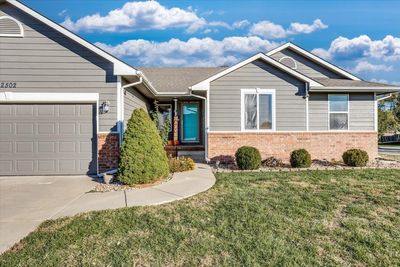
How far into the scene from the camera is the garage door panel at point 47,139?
905cm

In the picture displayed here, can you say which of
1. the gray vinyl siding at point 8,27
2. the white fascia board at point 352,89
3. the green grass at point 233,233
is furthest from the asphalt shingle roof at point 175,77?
the green grass at point 233,233

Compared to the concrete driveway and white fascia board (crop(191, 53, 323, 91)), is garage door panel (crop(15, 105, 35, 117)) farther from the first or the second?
white fascia board (crop(191, 53, 323, 91))

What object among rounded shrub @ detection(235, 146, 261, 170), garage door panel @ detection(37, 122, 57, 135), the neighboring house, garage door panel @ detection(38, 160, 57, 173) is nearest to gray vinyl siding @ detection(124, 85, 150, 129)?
the neighboring house

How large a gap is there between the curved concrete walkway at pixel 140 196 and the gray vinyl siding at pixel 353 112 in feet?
20.7

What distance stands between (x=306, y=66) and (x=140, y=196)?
1177 centimetres

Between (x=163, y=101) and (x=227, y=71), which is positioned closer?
(x=227, y=71)

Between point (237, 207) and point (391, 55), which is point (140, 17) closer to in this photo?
point (237, 207)

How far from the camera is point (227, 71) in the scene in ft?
38.7

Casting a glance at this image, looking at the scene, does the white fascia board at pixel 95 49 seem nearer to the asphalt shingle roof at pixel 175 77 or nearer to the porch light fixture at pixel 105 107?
the porch light fixture at pixel 105 107

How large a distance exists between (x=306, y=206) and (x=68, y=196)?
5.21 metres

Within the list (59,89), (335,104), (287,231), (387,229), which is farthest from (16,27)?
(335,104)

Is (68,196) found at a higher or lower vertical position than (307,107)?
lower

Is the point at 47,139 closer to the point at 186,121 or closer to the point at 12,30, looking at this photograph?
the point at 12,30

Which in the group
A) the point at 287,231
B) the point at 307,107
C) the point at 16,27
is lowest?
the point at 287,231
